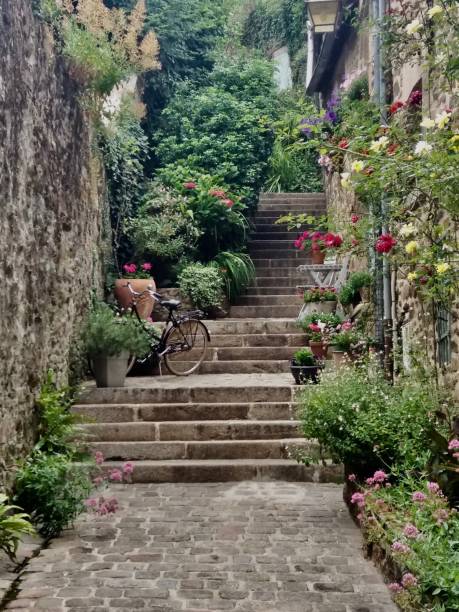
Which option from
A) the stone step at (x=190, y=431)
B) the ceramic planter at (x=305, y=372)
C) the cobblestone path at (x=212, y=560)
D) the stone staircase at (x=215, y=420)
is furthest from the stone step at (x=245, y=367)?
the cobblestone path at (x=212, y=560)

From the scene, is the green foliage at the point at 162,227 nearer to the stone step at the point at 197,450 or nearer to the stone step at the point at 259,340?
the stone step at the point at 259,340

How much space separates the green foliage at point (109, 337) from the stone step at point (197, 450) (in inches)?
51.4

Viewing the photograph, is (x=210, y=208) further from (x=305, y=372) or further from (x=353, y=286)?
(x=305, y=372)

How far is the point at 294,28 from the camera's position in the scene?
18000 mm

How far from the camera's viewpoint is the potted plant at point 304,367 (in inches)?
291

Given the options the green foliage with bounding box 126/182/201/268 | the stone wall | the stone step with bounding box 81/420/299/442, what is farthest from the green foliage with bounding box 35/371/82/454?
the green foliage with bounding box 126/182/201/268

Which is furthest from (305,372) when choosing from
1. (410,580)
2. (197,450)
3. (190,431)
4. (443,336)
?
(410,580)

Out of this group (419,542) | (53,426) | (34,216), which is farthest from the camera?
(34,216)

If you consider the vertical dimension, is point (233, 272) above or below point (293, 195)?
below

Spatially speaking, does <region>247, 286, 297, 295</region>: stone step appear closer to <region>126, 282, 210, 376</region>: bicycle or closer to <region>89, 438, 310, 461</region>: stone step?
<region>126, 282, 210, 376</region>: bicycle

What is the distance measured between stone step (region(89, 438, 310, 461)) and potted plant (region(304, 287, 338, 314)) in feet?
9.65

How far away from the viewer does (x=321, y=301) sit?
9.09 meters

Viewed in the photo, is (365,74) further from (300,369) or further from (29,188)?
(29,188)

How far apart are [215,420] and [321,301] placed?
279 cm
